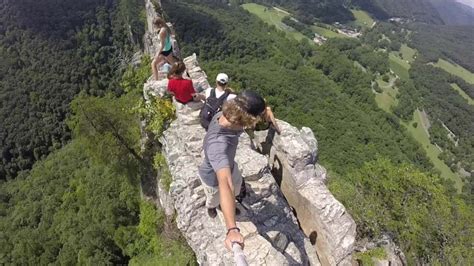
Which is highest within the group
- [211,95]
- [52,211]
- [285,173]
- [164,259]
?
[211,95]

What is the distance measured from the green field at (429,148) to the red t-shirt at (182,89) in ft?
350

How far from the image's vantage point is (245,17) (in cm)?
15162

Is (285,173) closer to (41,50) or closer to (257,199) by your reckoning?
(257,199)

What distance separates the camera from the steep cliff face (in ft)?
30.1

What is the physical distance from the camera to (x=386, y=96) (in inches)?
4852

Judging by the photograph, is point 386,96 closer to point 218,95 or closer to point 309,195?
point 309,195

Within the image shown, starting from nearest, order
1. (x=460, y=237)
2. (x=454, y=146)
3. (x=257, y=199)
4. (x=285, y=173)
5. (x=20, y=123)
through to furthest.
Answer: (x=257, y=199)
(x=285, y=173)
(x=460, y=237)
(x=20, y=123)
(x=454, y=146)

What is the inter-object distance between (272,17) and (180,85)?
177 metres

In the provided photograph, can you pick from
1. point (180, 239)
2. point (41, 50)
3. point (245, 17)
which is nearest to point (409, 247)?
point (180, 239)

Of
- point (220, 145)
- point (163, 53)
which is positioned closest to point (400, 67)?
point (163, 53)

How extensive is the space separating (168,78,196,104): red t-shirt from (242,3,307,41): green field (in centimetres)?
14935

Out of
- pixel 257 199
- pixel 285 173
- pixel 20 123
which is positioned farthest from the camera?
pixel 20 123

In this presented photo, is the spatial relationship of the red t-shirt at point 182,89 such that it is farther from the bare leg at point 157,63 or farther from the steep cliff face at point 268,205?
the bare leg at point 157,63

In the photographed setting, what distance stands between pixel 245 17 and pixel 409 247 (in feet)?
481
